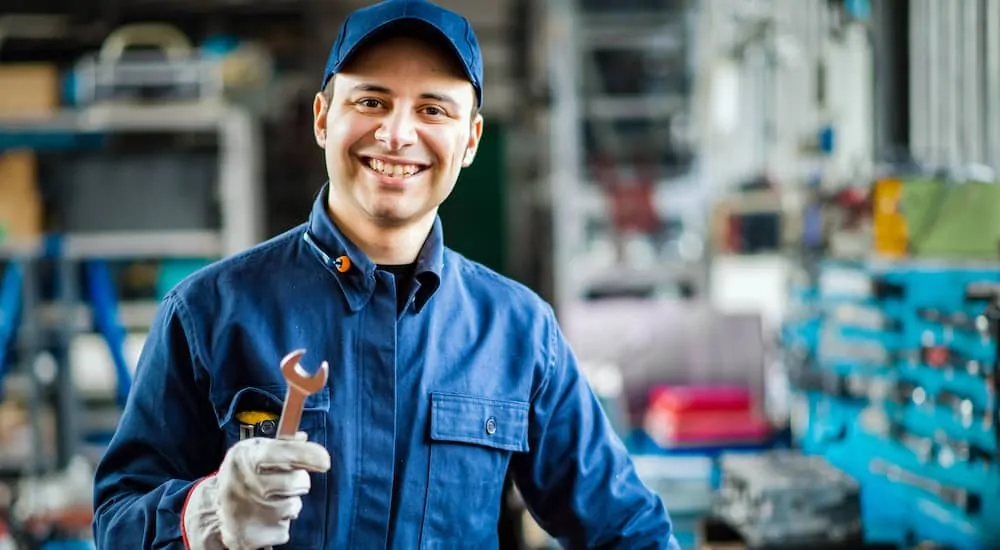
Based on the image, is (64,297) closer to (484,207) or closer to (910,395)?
(910,395)

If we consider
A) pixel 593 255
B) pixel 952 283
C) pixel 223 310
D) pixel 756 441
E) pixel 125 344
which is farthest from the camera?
pixel 593 255

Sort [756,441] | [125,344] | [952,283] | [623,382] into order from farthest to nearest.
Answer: [125,344] < [623,382] < [756,441] < [952,283]

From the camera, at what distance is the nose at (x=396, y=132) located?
1419 millimetres

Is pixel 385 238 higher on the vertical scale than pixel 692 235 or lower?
higher

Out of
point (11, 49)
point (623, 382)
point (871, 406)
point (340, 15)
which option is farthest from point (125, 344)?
point (340, 15)

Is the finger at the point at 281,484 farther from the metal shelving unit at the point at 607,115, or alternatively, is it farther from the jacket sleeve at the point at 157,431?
the metal shelving unit at the point at 607,115

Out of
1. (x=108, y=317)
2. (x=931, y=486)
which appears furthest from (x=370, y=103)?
(x=108, y=317)

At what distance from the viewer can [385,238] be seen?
4.91 feet

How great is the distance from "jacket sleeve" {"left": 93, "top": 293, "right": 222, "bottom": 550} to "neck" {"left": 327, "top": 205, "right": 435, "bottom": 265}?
24 centimetres

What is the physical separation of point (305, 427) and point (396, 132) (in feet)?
1.25

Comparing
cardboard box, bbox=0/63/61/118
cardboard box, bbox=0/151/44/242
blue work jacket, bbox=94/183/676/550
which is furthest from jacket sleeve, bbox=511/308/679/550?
cardboard box, bbox=0/63/61/118

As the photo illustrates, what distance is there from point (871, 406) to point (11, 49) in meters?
4.76

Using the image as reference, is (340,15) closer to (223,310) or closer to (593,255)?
(593,255)

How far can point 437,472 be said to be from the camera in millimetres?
1469
